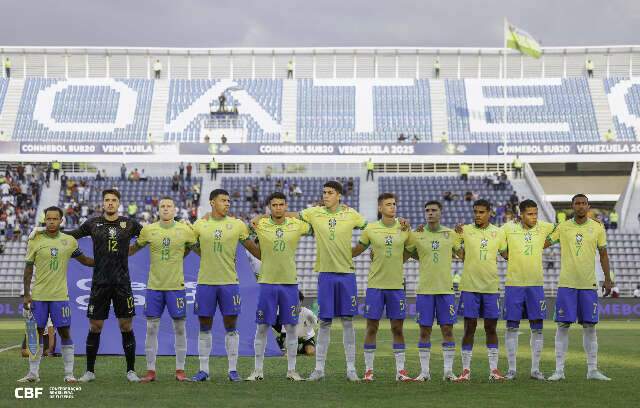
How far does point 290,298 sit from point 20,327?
62.9 feet

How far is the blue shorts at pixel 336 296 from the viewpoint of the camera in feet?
49.5

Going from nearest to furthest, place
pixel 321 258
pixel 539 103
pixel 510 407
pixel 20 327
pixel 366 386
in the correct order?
pixel 510 407 < pixel 366 386 < pixel 321 258 < pixel 20 327 < pixel 539 103

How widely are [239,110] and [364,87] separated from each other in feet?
25.9

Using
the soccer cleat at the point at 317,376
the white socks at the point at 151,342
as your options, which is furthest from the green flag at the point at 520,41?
the white socks at the point at 151,342

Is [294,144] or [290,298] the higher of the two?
[294,144]

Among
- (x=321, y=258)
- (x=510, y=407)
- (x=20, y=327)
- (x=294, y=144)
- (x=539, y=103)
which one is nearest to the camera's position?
(x=510, y=407)

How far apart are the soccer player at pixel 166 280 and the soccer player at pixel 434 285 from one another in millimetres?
3244

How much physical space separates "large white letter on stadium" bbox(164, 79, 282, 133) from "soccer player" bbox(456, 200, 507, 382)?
46.7 metres

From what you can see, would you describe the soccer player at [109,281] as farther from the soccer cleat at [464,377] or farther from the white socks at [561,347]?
the white socks at [561,347]

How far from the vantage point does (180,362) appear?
49.3 ft

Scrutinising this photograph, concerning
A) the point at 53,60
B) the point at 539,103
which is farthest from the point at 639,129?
the point at 53,60

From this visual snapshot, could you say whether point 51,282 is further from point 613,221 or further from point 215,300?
point 613,221

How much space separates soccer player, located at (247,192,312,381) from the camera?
595 inches

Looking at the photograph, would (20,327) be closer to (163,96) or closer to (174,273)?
(174,273)
